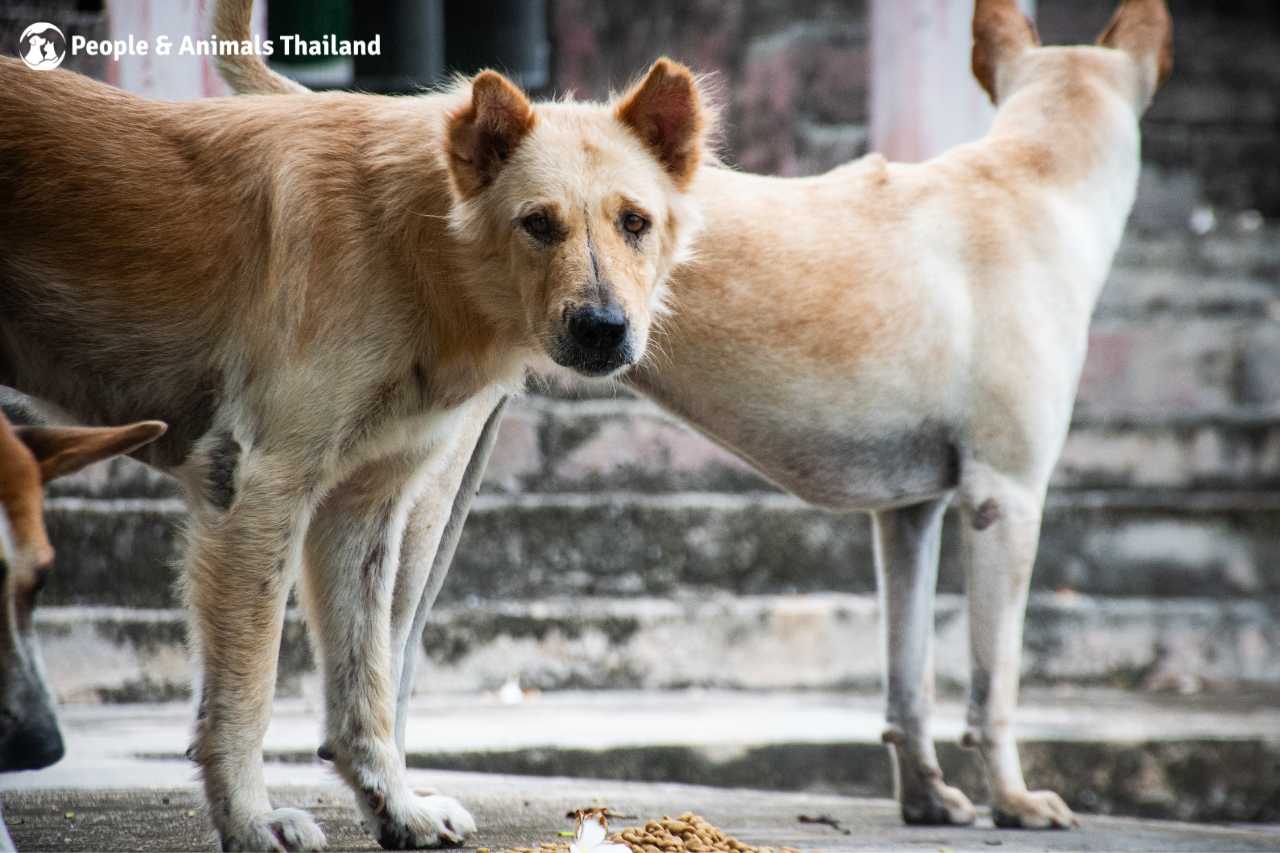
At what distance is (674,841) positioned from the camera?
333 centimetres

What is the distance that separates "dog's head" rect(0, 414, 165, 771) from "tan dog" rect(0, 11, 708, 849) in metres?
0.47

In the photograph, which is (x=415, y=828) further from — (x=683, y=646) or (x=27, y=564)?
(x=683, y=646)

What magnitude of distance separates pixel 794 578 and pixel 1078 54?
265 cm

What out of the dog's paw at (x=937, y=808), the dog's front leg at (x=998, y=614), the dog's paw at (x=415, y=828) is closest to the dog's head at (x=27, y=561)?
the dog's paw at (x=415, y=828)

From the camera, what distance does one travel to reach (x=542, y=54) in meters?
9.99

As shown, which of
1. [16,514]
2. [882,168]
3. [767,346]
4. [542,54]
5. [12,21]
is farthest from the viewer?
[542,54]

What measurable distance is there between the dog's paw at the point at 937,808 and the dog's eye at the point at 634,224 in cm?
194

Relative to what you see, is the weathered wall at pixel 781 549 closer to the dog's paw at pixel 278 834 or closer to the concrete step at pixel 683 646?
the concrete step at pixel 683 646

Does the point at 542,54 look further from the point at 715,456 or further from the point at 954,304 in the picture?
the point at 954,304

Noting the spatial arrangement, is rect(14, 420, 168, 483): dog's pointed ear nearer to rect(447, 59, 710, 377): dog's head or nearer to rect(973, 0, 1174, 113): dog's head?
rect(447, 59, 710, 377): dog's head

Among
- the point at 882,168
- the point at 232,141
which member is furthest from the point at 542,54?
the point at 232,141

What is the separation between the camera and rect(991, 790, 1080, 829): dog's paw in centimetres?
411

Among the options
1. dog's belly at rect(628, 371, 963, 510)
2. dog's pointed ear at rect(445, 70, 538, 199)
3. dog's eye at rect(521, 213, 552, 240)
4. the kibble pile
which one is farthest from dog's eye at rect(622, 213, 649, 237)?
the kibble pile

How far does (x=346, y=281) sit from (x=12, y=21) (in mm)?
3375
